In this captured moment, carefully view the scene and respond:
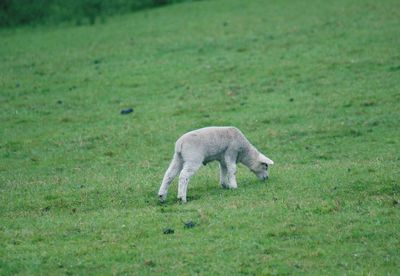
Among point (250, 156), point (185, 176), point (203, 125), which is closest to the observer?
point (185, 176)

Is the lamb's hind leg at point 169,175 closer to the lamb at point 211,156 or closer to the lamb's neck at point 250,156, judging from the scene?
the lamb at point 211,156

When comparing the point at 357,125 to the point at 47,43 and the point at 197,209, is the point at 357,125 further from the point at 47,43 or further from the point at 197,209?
the point at 47,43

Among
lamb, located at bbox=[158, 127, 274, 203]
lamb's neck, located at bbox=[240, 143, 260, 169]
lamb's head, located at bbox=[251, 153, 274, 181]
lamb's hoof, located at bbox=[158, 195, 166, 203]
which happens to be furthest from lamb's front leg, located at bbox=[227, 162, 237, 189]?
lamb's hoof, located at bbox=[158, 195, 166, 203]

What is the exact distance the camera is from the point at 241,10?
41.8 m

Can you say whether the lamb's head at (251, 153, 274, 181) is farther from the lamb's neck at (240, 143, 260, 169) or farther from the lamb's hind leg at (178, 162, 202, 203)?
the lamb's hind leg at (178, 162, 202, 203)

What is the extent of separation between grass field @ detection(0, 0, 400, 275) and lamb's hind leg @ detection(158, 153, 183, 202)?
0.29 metres

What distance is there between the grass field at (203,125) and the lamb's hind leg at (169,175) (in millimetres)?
294

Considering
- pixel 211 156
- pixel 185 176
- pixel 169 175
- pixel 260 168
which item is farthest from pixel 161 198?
pixel 260 168

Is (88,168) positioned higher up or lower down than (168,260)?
lower down

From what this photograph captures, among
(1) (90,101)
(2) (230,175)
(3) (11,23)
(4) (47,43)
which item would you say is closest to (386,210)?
(2) (230,175)

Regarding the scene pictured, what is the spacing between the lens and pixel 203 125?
75.7 ft

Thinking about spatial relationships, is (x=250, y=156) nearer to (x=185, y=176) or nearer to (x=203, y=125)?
(x=185, y=176)

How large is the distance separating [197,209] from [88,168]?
6432 mm

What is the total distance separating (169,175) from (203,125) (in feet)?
28.1
